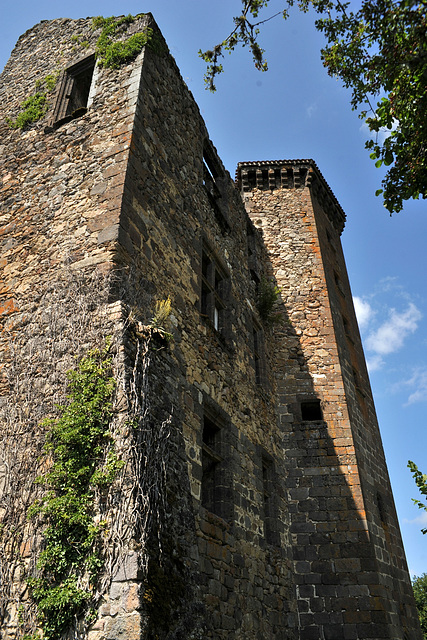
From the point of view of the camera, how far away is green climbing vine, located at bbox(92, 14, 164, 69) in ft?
25.6

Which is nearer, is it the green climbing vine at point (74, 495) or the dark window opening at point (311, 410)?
the green climbing vine at point (74, 495)

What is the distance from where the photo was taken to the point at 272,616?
7445 millimetres

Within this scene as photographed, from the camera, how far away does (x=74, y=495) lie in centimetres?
436

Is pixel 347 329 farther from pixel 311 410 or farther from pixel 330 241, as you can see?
pixel 311 410

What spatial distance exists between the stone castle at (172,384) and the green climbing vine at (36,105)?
0.08 meters

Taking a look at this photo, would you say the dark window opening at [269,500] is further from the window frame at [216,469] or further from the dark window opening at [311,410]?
the dark window opening at [311,410]

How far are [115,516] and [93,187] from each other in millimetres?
4022

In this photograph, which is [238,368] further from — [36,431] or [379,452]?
[379,452]

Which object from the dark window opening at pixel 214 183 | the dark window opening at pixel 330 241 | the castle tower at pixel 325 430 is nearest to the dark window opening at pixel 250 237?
the castle tower at pixel 325 430

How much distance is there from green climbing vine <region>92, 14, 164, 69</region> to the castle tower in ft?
21.5

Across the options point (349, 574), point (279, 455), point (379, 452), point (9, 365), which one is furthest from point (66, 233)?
point (379, 452)

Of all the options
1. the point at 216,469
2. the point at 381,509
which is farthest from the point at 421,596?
the point at 216,469

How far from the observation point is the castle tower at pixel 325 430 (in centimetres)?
882

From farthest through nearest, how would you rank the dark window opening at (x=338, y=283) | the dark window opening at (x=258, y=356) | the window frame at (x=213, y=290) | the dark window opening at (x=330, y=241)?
the dark window opening at (x=330, y=241) < the dark window opening at (x=338, y=283) < the dark window opening at (x=258, y=356) < the window frame at (x=213, y=290)
